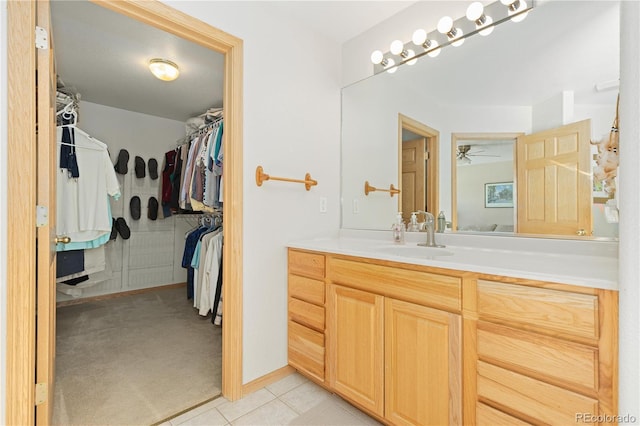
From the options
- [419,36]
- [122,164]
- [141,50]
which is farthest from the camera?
[122,164]

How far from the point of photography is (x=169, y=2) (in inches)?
60.7

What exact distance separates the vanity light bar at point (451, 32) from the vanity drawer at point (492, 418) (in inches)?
73.2

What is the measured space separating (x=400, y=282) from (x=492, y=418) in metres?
0.58

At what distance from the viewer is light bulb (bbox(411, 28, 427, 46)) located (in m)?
1.94

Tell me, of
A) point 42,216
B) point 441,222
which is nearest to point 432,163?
point 441,222

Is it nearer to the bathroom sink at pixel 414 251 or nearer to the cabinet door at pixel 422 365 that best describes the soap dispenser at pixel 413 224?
the bathroom sink at pixel 414 251

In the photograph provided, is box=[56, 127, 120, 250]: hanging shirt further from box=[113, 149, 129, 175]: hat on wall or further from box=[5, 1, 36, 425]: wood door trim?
box=[5, 1, 36, 425]: wood door trim

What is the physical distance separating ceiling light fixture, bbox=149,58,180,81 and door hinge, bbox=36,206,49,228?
1.79m

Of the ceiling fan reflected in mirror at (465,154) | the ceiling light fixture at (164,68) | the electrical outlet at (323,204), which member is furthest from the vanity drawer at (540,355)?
the ceiling light fixture at (164,68)

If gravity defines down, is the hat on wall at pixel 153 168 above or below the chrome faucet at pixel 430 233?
above

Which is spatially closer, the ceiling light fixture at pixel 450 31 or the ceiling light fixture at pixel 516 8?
the ceiling light fixture at pixel 516 8

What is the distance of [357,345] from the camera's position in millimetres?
1578

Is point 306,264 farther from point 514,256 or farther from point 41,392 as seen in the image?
point 41,392

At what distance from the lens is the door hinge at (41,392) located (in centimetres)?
129
